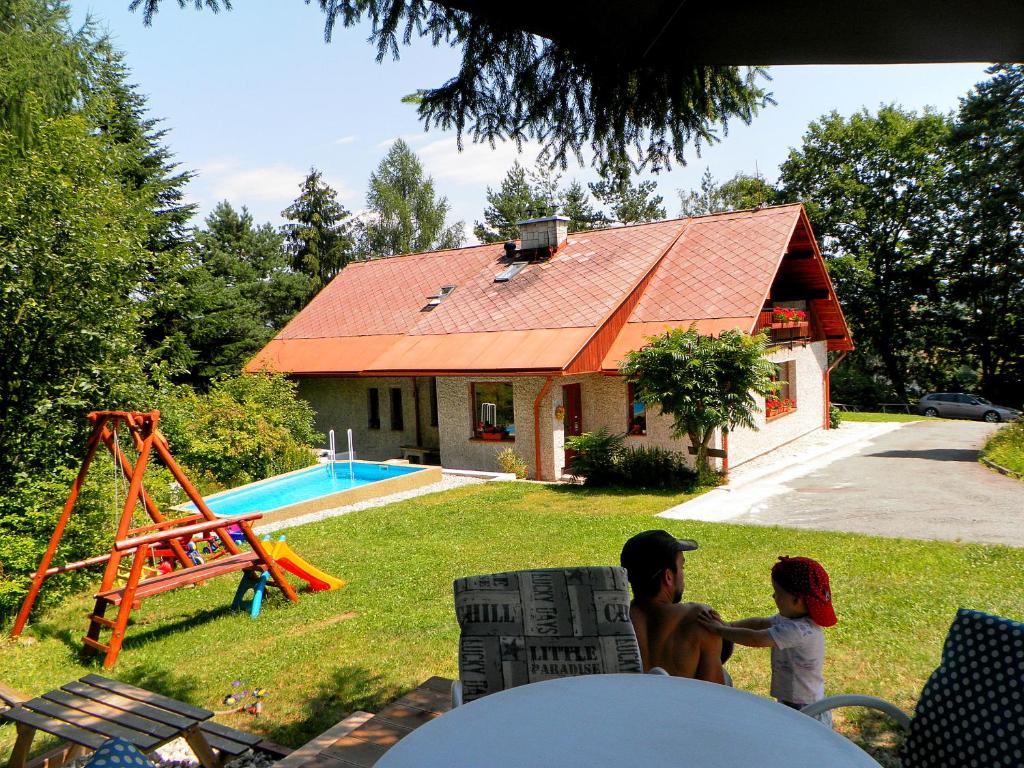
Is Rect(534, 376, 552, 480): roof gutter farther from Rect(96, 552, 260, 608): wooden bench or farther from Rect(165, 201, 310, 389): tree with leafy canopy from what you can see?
Rect(165, 201, 310, 389): tree with leafy canopy

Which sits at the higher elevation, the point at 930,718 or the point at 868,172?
the point at 868,172

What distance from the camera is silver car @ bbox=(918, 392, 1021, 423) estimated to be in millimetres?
29391

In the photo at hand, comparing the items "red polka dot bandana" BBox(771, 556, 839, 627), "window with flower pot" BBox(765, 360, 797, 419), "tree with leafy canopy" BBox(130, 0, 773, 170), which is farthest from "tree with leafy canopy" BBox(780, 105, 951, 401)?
"red polka dot bandana" BBox(771, 556, 839, 627)

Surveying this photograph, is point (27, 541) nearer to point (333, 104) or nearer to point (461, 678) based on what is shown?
point (333, 104)

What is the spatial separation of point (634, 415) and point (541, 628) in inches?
503

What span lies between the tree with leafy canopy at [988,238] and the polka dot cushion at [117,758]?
5689mm

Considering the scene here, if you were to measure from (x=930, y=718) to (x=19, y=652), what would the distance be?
7092mm

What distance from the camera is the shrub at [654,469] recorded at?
45.6ft

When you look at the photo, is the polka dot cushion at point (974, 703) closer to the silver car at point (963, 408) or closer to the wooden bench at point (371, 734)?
the wooden bench at point (371, 734)

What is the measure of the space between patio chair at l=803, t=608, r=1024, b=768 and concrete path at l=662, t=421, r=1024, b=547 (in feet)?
24.4

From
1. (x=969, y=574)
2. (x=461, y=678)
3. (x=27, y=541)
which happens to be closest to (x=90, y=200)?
(x=27, y=541)

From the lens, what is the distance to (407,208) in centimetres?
4325

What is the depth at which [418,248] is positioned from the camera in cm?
4472

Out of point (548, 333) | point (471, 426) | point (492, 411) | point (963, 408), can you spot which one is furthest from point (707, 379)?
point (963, 408)
